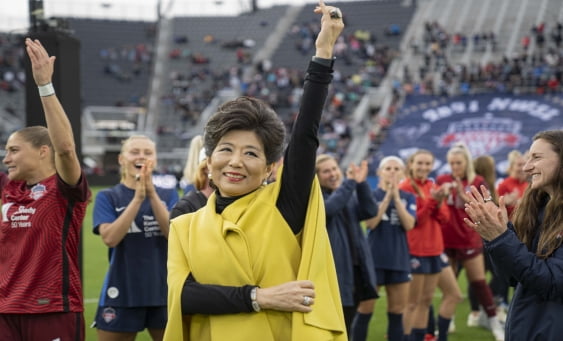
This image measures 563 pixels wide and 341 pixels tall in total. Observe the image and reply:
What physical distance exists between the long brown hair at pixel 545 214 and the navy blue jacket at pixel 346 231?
7.57 ft

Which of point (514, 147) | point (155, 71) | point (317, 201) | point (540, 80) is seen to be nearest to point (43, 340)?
point (317, 201)

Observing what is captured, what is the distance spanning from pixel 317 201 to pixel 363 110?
34.0 meters

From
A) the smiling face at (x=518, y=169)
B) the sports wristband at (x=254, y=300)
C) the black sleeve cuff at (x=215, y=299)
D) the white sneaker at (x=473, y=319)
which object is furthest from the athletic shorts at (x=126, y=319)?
the smiling face at (x=518, y=169)

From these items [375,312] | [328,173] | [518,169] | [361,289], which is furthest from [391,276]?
[518,169]

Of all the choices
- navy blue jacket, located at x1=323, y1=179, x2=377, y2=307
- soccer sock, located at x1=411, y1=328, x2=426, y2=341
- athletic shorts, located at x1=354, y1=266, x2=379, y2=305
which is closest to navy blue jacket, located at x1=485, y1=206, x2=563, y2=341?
navy blue jacket, located at x1=323, y1=179, x2=377, y2=307

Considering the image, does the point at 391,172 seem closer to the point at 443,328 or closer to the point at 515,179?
the point at 443,328

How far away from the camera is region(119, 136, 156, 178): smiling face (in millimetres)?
5262

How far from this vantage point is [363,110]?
3650 cm

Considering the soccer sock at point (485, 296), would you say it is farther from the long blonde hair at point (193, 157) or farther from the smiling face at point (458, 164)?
the long blonde hair at point (193, 157)

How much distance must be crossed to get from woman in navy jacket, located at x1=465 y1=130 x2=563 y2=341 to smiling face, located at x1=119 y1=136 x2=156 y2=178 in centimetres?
251

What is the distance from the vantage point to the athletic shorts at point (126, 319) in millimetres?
5090

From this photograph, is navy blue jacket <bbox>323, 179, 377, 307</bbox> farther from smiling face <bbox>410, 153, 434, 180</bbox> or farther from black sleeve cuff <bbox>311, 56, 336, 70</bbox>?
black sleeve cuff <bbox>311, 56, 336, 70</bbox>

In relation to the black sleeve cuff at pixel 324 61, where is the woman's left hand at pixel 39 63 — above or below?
above

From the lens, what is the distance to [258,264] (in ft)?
9.00
